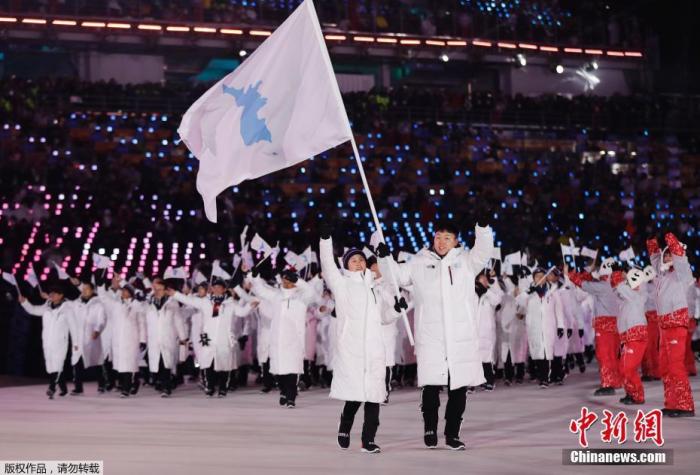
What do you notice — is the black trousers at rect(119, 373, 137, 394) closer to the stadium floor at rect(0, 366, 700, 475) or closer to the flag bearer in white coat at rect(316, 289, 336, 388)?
the stadium floor at rect(0, 366, 700, 475)

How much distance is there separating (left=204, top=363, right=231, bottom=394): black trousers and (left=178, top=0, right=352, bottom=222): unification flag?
6.44m

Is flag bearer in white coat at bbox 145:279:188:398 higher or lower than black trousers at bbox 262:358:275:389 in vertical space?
higher

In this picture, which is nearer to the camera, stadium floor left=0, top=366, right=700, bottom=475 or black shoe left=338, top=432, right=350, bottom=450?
stadium floor left=0, top=366, right=700, bottom=475

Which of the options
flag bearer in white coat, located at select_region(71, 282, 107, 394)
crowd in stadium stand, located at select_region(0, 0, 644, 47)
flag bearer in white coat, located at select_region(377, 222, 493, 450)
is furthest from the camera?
crowd in stadium stand, located at select_region(0, 0, 644, 47)

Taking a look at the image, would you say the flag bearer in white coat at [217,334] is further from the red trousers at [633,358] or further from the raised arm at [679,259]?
the raised arm at [679,259]

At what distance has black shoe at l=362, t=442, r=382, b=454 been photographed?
1131cm

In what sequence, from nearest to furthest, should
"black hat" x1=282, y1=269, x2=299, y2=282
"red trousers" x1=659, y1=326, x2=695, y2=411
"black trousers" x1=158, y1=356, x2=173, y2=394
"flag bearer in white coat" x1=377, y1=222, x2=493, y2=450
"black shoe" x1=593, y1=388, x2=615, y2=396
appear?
"flag bearer in white coat" x1=377, y1=222, x2=493, y2=450 → "red trousers" x1=659, y1=326, x2=695, y2=411 → "black shoe" x1=593, y1=388, x2=615, y2=396 → "black hat" x1=282, y1=269, x2=299, y2=282 → "black trousers" x1=158, y1=356, x2=173, y2=394

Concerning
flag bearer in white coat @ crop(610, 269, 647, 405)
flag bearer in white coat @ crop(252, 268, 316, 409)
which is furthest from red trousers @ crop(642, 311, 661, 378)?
flag bearer in white coat @ crop(252, 268, 316, 409)

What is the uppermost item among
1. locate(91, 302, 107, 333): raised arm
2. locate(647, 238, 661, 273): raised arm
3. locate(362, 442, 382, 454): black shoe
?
locate(647, 238, 661, 273): raised arm

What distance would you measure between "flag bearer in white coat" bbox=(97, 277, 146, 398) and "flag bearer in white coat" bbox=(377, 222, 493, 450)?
8605 millimetres

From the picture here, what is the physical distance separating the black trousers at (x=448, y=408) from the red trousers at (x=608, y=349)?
19.7ft

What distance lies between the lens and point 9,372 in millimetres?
23594

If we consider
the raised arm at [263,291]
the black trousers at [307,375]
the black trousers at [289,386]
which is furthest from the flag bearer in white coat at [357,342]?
the black trousers at [307,375]

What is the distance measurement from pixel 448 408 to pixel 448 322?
30.1 inches
